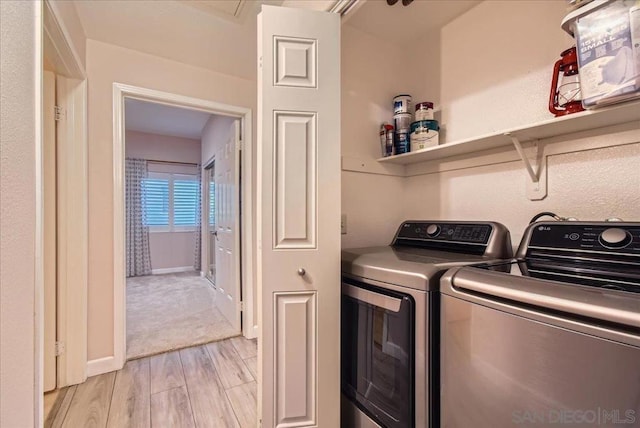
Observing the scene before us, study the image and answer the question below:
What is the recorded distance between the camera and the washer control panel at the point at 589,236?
0.88 meters

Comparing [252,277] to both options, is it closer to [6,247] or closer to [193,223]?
[6,247]

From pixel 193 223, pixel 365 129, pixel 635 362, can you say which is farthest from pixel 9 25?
pixel 193 223

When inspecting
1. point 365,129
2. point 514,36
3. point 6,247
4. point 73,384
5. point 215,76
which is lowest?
point 73,384

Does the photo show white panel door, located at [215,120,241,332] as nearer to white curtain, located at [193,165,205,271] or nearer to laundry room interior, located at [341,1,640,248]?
laundry room interior, located at [341,1,640,248]

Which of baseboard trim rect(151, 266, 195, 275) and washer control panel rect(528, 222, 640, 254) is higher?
washer control panel rect(528, 222, 640, 254)

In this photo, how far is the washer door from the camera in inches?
39.0

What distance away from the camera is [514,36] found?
142cm

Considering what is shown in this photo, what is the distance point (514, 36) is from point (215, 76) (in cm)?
216

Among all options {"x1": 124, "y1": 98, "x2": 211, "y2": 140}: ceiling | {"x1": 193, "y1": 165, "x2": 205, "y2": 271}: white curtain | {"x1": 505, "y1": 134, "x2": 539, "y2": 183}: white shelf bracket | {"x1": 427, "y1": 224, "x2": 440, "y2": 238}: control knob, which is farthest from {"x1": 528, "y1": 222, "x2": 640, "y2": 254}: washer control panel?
{"x1": 193, "y1": 165, "x2": 205, "y2": 271}: white curtain

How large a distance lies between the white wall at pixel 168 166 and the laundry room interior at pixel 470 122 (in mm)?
4713

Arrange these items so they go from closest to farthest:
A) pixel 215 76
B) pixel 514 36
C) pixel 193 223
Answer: pixel 514 36
pixel 215 76
pixel 193 223

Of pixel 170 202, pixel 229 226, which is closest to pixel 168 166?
pixel 170 202

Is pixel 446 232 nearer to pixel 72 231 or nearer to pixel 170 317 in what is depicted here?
pixel 72 231

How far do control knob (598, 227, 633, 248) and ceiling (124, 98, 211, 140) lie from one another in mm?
3887
